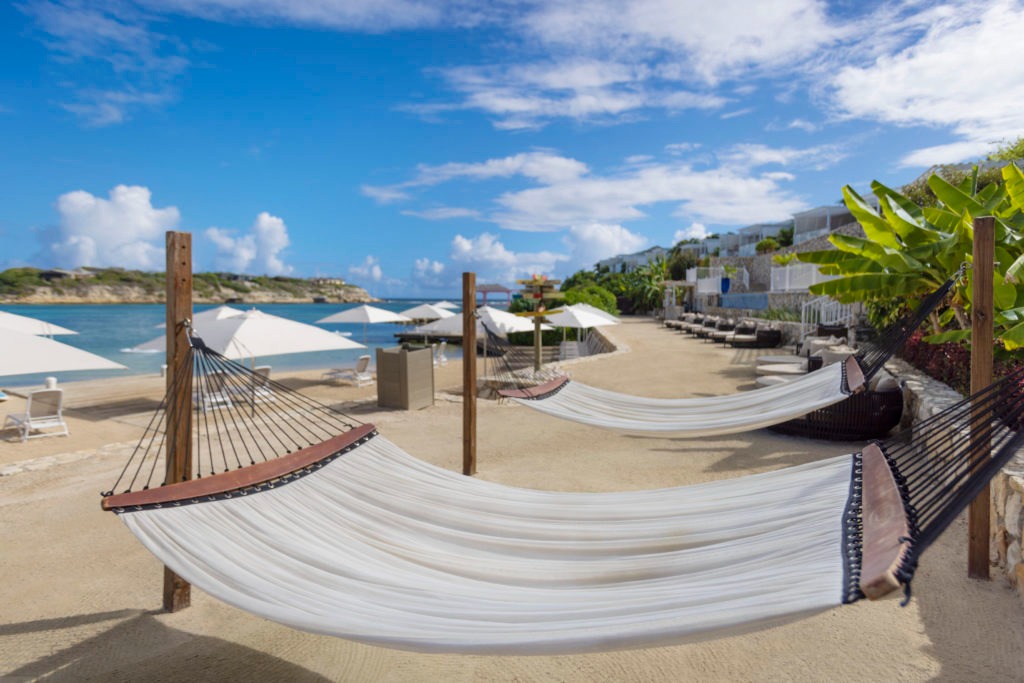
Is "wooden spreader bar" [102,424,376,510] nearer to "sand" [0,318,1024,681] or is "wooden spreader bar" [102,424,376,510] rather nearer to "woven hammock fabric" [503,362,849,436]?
"sand" [0,318,1024,681]

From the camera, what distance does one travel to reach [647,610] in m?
1.48

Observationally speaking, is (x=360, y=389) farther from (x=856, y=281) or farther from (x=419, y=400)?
(x=856, y=281)

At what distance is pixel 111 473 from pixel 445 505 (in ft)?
13.3

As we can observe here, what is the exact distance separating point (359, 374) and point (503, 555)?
9357 mm

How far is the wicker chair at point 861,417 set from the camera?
5426mm

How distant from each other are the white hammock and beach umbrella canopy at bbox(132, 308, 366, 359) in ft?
15.7

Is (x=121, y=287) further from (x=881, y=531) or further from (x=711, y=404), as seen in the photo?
(x=881, y=531)

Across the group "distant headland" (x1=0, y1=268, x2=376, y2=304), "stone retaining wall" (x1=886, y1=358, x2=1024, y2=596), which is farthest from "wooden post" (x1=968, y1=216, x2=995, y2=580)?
"distant headland" (x1=0, y1=268, x2=376, y2=304)

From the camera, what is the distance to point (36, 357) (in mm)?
5551

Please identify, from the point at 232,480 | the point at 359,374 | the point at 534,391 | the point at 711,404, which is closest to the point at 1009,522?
the point at 711,404

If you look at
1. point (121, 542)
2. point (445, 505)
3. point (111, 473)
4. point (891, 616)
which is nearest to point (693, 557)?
point (445, 505)

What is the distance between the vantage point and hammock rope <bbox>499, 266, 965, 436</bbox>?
365 cm

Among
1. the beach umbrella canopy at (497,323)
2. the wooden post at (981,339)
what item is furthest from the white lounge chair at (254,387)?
the beach umbrella canopy at (497,323)

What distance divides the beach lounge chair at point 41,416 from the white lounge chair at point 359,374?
15.1 feet
